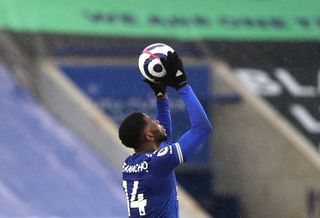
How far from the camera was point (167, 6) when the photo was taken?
1201 centimetres

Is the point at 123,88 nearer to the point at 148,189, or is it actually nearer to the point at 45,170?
the point at 45,170

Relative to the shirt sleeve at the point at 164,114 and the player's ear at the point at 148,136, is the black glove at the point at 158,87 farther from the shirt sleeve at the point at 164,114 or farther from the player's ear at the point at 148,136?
the player's ear at the point at 148,136

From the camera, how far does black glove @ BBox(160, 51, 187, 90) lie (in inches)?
204

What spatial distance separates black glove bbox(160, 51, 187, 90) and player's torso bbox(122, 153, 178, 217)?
0.42 metres

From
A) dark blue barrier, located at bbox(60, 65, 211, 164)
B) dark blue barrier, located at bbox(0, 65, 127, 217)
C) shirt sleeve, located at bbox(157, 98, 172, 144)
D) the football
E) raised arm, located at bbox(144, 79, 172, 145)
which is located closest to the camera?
the football

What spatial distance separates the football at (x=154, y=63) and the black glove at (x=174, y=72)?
0.05m

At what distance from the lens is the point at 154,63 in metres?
5.32

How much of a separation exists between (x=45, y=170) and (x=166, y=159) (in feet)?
18.5

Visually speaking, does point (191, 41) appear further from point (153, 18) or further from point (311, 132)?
point (311, 132)

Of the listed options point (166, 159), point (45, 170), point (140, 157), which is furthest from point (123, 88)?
point (166, 159)

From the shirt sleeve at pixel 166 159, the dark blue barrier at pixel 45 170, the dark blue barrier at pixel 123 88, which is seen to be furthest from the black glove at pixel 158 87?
the dark blue barrier at pixel 123 88

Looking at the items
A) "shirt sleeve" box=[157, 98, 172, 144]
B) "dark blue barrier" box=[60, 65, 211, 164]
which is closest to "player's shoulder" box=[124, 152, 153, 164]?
"shirt sleeve" box=[157, 98, 172, 144]

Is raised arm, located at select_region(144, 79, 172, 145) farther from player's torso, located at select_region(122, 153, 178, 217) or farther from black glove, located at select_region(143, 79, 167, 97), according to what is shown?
player's torso, located at select_region(122, 153, 178, 217)

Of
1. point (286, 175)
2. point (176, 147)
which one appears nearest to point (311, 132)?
point (286, 175)
